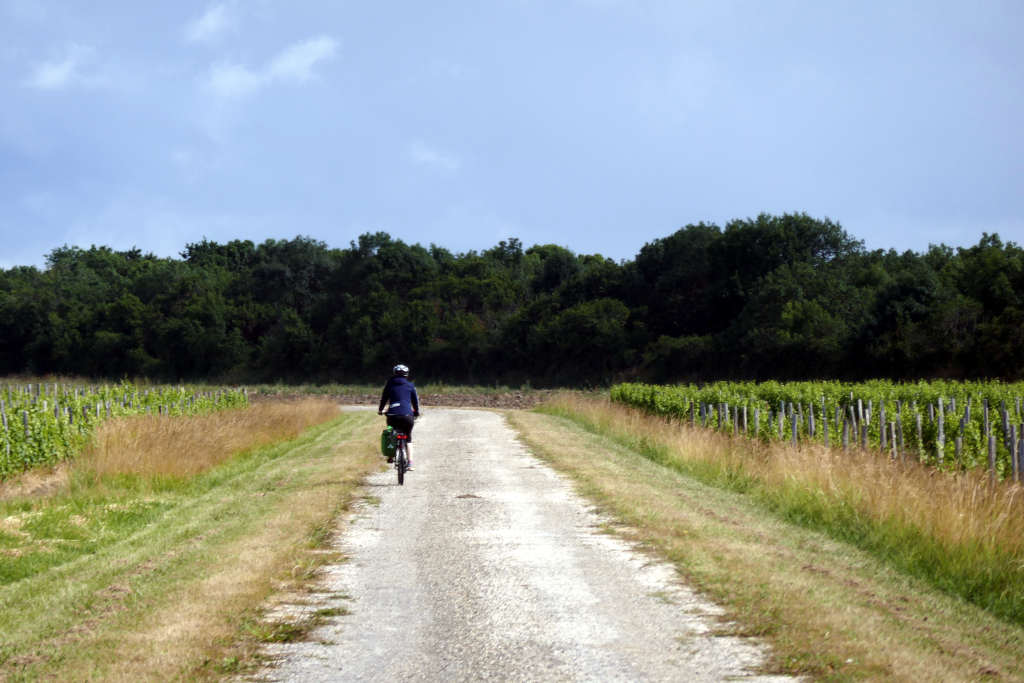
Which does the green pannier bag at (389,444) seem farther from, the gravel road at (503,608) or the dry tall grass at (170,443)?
the dry tall grass at (170,443)

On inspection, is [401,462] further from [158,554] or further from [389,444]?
[158,554]

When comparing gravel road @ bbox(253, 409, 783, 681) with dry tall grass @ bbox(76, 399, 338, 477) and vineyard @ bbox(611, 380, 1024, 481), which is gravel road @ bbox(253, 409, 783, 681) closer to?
vineyard @ bbox(611, 380, 1024, 481)

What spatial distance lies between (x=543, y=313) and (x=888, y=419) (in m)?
75.2

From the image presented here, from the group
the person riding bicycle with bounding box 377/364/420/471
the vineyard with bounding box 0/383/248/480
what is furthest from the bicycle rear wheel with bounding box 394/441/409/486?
the vineyard with bounding box 0/383/248/480

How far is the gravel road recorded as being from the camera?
6.18 meters

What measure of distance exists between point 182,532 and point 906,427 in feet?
47.6

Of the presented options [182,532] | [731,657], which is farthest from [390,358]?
[731,657]

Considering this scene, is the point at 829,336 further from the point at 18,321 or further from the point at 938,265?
the point at 18,321

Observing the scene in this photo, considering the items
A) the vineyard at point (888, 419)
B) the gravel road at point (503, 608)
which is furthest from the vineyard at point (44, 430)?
the vineyard at point (888, 419)

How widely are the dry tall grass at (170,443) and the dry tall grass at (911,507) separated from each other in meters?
10.6

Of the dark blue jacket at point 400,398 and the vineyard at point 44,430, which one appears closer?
the dark blue jacket at point 400,398

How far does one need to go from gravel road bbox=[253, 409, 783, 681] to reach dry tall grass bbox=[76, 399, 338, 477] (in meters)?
6.75

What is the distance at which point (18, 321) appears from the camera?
11331 centimetres

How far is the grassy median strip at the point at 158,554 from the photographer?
6.67m
